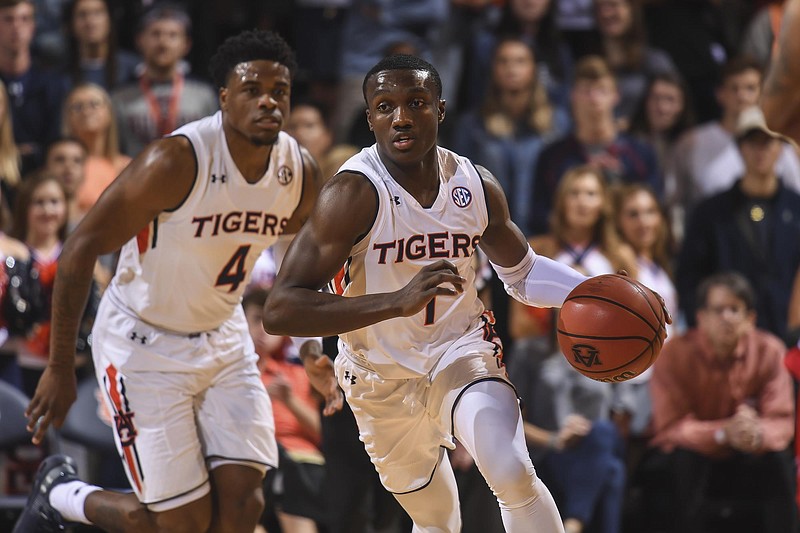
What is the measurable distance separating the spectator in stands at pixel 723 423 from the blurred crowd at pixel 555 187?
0.04 feet

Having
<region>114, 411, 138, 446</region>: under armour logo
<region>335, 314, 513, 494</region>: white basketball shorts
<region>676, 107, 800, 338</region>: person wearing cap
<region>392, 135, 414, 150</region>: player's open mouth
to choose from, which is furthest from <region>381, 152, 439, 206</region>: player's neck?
<region>676, 107, 800, 338</region>: person wearing cap

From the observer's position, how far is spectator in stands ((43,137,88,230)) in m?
7.05

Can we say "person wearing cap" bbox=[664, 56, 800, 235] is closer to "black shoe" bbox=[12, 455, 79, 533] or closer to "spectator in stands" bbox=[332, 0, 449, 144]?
"spectator in stands" bbox=[332, 0, 449, 144]

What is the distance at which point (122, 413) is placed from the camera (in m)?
4.69

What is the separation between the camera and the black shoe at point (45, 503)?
5125 mm

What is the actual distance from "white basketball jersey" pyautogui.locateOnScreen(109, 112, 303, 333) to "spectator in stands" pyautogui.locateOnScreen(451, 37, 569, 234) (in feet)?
10.8

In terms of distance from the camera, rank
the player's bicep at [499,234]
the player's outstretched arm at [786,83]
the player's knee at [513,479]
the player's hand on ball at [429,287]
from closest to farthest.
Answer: the player's outstretched arm at [786,83]
the player's hand on ball at [429,287]
the player's knee at [513,479]
the player's bicep at [499,234]

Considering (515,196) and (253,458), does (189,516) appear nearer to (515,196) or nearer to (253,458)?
(253,458)

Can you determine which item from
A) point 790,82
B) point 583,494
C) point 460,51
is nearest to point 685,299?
point 583,494

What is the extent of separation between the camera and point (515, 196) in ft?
26.1

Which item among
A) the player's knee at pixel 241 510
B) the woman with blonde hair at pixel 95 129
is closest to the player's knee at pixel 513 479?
the player's knee at pixel 241 510

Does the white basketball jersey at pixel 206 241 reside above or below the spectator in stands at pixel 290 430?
above

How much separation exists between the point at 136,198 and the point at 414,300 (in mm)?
1391

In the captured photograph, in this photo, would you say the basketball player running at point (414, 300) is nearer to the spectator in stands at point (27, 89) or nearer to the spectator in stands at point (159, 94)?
the spectator in stands at point (159, 94)
